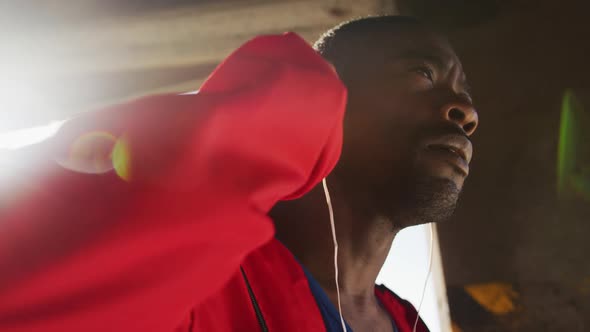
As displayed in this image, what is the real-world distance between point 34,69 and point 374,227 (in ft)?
6.65

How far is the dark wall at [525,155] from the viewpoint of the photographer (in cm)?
247

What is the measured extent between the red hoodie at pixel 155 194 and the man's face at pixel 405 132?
0.83 meters

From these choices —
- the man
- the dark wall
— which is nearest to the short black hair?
the dark wall

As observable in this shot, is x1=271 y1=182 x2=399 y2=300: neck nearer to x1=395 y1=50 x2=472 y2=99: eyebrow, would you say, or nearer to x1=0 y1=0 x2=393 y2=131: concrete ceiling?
x1=395 y1=50 x2=472 y2=99: eyebrow

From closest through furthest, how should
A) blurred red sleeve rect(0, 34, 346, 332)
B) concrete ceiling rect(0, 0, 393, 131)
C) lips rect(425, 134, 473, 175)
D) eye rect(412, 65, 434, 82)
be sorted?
blurred red sleeve rect(0, 34, 346, 332)
lips rect(425, 134, 473, 175)
eye rect(412, 65, 434, 82)
concrete ceiling rect(0, 0, 393, 131)

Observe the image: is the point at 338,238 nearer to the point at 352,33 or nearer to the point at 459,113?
the point at 459,113

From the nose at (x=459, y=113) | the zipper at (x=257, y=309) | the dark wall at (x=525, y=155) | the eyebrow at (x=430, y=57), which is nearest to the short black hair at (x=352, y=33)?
the eyebrow at (x=430, y=57)

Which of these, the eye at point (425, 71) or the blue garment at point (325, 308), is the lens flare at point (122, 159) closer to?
the blue garment at point (325, 308)

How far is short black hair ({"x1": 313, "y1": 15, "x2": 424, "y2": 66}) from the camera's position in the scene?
1811mm

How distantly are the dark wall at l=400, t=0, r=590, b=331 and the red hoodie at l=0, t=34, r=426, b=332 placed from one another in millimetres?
2045

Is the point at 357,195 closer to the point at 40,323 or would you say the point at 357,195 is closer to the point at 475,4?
the point at 40,323

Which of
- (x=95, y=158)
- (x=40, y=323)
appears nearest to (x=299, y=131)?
(x=95, y=158)

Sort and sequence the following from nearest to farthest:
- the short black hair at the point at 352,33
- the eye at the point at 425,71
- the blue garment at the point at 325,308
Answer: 1. the blue garment at the point at 325,308
2. the eye at the point at 425,71
3. the short black hair at the point at 352,33

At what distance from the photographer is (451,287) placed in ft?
8.64
